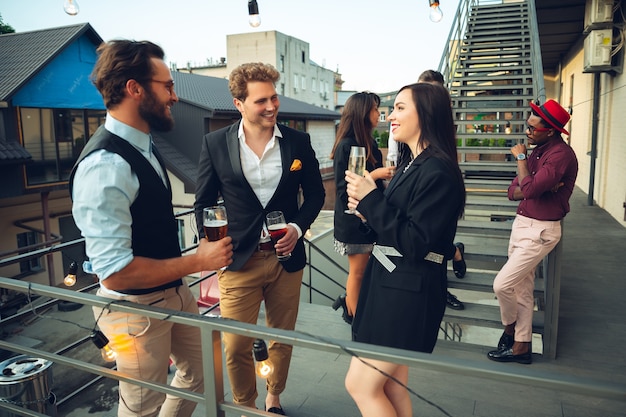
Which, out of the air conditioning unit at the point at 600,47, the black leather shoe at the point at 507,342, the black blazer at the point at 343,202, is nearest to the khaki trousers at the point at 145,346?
the black blazer at the point at 343,202

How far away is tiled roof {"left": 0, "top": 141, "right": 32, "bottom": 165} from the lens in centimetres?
1145

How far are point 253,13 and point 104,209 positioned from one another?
6.56 meters

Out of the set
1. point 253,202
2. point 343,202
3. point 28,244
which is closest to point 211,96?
point 28,244

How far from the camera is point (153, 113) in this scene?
1994mm

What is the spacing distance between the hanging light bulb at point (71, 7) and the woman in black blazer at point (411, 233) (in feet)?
18.6

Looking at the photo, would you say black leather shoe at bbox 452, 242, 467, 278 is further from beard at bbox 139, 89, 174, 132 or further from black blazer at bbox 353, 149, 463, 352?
beard at bbox 139, 89, 174, 132

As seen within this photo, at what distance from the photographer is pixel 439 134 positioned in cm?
199

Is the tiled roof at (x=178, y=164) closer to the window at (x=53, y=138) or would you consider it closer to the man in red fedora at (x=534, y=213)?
the window at (x=53, y=138)

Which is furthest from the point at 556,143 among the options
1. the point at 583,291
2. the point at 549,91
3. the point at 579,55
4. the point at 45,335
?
the point at 549,91

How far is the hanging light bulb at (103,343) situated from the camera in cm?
196

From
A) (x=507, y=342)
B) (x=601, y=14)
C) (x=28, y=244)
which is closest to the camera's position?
(x=507, y=342)

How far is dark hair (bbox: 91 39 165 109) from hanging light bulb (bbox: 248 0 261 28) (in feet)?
19.6

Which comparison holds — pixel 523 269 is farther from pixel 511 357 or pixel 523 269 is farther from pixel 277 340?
pixel 277 340

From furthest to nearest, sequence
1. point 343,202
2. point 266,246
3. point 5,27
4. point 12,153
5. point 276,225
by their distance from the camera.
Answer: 1. point 5,27
2. point 12,153
3. point 343,202
4. point 266,246
5. point 276,225
